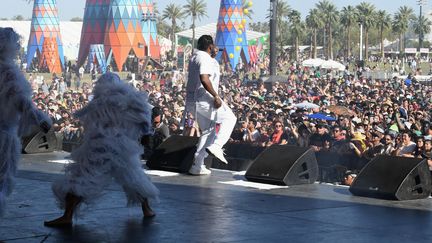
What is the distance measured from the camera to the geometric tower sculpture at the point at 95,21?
218 feet

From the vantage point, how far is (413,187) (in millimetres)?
9266

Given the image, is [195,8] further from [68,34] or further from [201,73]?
[201,73]

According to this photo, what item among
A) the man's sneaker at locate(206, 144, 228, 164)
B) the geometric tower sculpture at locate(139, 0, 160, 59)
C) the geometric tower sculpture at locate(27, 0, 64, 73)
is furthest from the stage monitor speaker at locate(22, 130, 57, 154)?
the geometric tower sculpture at locate(139, 0, 160, 59)

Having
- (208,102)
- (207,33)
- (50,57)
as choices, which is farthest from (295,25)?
(208,102)

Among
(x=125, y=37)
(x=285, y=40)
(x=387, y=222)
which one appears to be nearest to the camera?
(x=387, y=222)

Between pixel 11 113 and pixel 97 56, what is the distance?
57.9m

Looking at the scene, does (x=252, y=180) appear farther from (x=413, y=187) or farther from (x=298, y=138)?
(x=298, y=138)

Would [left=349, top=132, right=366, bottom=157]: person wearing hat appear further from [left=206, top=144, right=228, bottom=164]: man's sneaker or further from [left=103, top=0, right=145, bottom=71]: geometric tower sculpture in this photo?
[left=103, top=0, right=145, bottom=71]: geometric tower sculpture

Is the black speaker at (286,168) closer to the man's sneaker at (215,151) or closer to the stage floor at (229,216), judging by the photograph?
the stage floor at (229,216)

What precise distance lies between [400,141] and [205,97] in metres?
3.48

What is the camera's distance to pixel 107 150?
24.7 feet

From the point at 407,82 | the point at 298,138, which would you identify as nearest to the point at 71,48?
the point at 407,82

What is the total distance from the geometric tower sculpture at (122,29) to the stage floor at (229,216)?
56.4m

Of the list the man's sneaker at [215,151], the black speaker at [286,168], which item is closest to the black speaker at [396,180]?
the black speaker at [286,168]
